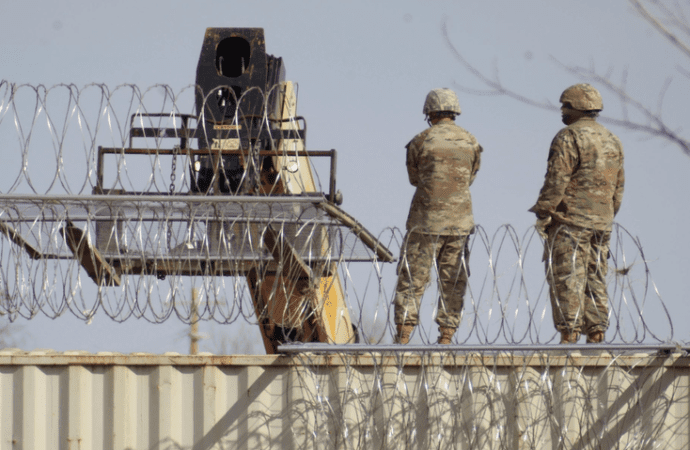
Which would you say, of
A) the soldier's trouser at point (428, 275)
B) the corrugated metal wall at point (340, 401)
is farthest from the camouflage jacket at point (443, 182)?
the corrugated metal wall at point (340, 401)

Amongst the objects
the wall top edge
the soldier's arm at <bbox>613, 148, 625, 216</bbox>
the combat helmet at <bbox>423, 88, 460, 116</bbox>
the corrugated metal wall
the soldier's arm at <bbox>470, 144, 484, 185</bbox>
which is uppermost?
the combat helmet at <bbox>423, 88, 460, 116</bbox>

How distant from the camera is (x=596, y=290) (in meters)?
8.60

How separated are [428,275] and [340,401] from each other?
4.43ft

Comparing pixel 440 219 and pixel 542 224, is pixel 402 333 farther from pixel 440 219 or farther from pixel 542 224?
pixel 542 224

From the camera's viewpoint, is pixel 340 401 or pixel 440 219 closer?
pixel 340 401

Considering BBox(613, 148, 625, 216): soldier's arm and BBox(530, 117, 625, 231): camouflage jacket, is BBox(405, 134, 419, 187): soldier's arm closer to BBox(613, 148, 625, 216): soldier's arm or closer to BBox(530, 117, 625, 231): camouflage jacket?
BBox(530, 117, 625, 231): camouflage jacket

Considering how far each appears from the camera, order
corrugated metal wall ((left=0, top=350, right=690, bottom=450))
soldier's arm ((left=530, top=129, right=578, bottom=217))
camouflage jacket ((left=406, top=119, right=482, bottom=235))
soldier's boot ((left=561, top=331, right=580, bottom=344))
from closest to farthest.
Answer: corrugated metal wall ((left=0, top=350, right=690, bottom=450)), soldier's boot ((left=561, top=331, right=580, bottom=344)), soldier's arm ((left=530, top=129, right=578, bottom=217)), camouflage jacket ((left=406, top=119, right=482, bottom=235))

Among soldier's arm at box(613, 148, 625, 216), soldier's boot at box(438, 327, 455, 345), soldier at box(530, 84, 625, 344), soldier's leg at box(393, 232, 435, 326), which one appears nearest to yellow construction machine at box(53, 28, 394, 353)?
soldier's leg at box(393, 232, 435, 326)

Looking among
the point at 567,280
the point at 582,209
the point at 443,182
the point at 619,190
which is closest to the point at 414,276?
the point at 443,182

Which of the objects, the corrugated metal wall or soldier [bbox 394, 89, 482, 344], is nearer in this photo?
the corrugated metal wall

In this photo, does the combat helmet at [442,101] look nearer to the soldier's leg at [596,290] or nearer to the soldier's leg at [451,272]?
the soldier's leg at [451,272]

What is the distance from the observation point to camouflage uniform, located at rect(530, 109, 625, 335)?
8.44 m

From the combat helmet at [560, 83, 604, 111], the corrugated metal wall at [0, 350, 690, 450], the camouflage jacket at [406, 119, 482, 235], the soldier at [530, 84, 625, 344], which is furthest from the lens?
the combat helmet at [560, 83, 604, 111]

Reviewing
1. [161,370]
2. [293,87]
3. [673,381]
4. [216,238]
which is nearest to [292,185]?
[293,87]
